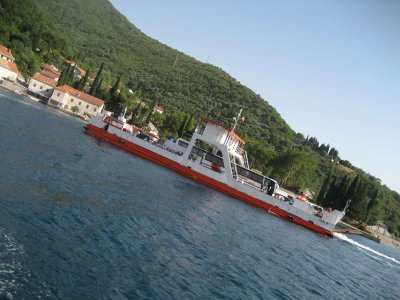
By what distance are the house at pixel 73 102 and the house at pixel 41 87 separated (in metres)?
2.59

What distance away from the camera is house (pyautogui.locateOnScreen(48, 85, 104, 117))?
80.7 meters

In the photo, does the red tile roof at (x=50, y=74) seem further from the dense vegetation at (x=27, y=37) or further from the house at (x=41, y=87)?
the house at (x=41, y=87)

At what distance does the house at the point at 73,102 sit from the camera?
265 feet

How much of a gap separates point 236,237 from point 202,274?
862 centimetres

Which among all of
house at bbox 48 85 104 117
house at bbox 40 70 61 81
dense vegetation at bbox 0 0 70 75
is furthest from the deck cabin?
dense vegetation at bbox 0 0 70 75

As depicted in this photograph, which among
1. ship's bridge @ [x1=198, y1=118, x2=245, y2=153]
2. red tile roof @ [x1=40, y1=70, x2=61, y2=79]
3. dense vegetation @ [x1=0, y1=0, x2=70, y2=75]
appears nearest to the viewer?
ship's bridge @ [x1=198, y1=118, x2=245, y2=153]

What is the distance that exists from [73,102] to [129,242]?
7577cm

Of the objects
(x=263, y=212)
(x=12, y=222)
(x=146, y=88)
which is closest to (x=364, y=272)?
(x=263, y=212)

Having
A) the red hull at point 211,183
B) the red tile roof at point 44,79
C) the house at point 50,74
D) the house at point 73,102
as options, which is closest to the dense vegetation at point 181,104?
the house at point 50,74

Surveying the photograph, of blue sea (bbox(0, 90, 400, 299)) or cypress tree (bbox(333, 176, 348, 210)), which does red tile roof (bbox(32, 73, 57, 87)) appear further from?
cypress tree (bbox(333, 176, 348, 210))

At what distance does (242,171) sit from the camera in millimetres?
43188

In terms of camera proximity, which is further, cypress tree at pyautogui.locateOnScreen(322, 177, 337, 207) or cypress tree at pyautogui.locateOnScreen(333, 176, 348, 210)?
cypress tree at pyautogui.locateOnScreen(322, 177, 337, 207)

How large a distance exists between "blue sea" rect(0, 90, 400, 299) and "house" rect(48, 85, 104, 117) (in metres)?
53.4

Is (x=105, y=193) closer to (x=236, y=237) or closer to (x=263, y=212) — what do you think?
(x=236, y=237)
